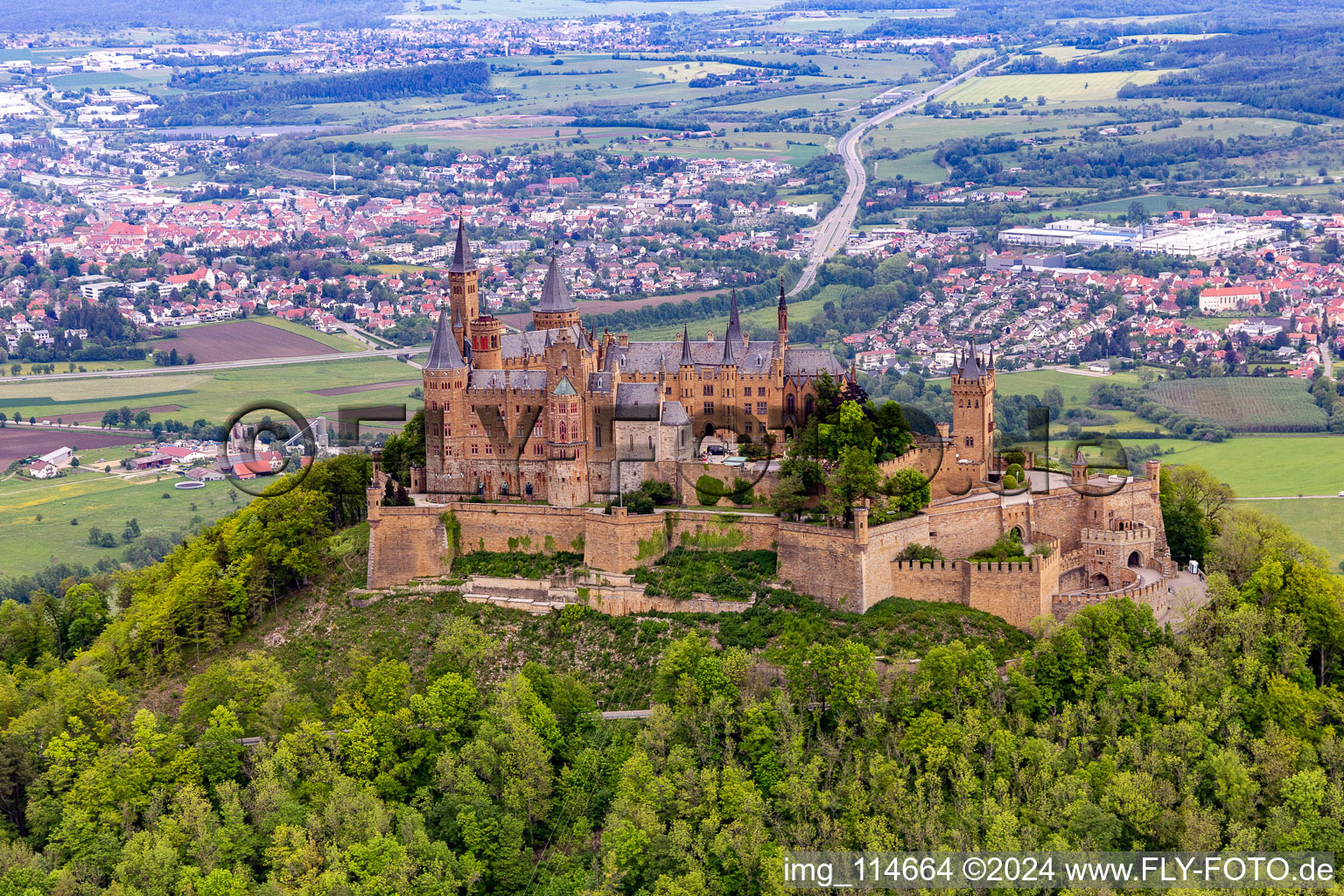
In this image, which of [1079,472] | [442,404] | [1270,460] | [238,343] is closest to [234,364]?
[238,343]

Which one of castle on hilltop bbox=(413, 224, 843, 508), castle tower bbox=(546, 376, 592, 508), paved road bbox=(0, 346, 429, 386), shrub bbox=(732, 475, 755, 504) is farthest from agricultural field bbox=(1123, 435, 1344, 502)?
paved road bbox=(0, 346, 429, 386)

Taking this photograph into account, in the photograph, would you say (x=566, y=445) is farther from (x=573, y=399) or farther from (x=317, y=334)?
(x=317, y=334)

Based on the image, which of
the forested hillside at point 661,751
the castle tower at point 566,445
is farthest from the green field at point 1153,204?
the castle tower at point 566,445

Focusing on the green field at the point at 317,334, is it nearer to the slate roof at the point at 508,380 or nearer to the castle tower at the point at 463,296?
the castle tower at the point at 463,296

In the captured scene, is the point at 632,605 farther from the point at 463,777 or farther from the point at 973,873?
the point at 973,873

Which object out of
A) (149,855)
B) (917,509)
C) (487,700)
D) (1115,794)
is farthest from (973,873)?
(149,855)

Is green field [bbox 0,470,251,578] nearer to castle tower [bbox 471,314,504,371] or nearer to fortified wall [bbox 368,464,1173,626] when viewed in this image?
castle tower [bbox 471,314,504,371]
